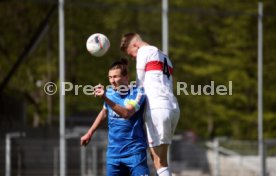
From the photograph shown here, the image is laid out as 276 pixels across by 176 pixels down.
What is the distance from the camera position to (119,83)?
8.02 meters

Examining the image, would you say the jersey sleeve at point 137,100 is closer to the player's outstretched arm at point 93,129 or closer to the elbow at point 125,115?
the elbow at point 125,115

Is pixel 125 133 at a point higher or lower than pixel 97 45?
lower

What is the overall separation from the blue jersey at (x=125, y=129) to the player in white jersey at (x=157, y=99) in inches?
5.0

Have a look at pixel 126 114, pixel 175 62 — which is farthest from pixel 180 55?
pixel 126 114

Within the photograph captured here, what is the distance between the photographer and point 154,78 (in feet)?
27.3

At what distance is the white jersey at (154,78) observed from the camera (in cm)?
829

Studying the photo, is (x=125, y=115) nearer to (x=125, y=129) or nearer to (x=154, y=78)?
(x=125, y=129)

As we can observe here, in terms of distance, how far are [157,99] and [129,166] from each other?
0.74m

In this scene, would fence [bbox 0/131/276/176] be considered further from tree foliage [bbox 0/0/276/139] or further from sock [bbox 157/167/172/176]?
sock [bbox 157/167/172/176]

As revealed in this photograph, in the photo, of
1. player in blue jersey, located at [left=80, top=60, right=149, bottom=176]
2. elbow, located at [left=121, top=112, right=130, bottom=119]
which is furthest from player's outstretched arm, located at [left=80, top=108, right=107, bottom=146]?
elbow, located at [left=121, top=112, right=130, bottom=119]

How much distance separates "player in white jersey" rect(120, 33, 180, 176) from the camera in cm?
828

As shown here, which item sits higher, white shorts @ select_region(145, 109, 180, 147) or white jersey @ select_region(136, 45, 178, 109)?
white jersey @ select_region(136, 45, 178, 109)

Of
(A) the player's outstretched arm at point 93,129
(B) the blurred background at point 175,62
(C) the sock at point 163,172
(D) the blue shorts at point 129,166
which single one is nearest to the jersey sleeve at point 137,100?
(A) the player's outstretched arm at point 93,129

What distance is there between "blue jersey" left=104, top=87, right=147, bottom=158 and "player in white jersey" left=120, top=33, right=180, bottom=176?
0.42ft
